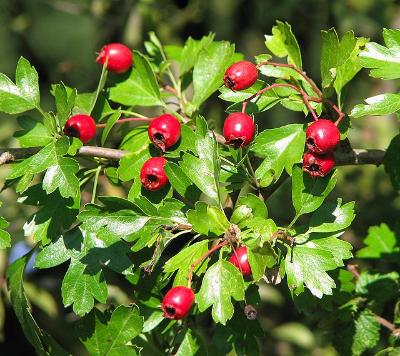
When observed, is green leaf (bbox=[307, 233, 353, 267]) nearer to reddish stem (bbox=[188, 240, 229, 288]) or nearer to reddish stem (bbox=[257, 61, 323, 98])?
reddish stem (bbox=[188, 240, 229, 288])

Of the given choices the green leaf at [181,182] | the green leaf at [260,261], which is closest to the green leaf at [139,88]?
the green leaf at [181,182]

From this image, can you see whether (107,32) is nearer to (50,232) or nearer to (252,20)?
(252,20)

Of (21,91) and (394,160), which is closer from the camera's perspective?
(21,91)

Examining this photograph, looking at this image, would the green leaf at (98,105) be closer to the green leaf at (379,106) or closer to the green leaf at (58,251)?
the green leaf at (58,251)

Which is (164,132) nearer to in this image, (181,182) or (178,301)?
(181,182)

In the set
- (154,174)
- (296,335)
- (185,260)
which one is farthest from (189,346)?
(296,335)

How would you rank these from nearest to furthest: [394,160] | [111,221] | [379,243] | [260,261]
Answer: [260,261]
[111,221]
[394,160]
[379,243]
